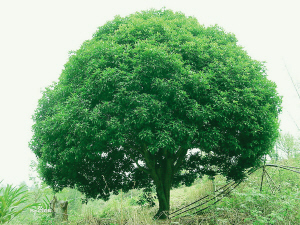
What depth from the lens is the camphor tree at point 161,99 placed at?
6.44 meters

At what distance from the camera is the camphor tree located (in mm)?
6438

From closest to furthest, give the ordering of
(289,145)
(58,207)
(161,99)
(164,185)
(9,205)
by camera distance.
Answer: (9,205), (161,99), (58,207), (164,185), (289,145)

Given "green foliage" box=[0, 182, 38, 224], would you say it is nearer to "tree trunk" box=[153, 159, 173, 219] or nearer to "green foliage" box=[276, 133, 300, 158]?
"tree trunk" box=[153, 159, 173, 219]

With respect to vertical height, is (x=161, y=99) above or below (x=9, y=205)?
above

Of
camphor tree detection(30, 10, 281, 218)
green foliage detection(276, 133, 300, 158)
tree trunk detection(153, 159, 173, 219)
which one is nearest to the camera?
camphor tree detection(30, 10, 281, 218)

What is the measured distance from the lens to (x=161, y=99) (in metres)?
6.87

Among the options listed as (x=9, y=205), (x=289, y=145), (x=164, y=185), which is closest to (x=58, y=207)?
(x=9, y=205)

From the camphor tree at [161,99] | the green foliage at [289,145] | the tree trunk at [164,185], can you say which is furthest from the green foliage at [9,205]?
the green foliage at [289,145]

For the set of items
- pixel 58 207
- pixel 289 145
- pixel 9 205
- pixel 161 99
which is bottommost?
pixel 58 207

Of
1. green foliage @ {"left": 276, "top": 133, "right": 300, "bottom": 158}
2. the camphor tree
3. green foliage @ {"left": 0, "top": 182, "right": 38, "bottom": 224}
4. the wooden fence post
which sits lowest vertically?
the wooden fence post

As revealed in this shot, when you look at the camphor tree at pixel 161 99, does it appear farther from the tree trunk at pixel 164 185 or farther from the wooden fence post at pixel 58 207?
the wooden fence post at pixel 58 207

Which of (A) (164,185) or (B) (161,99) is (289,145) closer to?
(A) (164,185)

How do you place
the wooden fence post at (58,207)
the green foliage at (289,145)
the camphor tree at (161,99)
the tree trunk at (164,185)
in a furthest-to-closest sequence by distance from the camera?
the green foliage at (289,145), the tree trunk at (164,185), the wooden fence post at (58,207), the camphor tree at (161,99)

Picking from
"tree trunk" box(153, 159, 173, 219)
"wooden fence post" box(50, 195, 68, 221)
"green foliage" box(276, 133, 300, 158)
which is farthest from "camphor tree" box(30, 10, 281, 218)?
"green foliage" box(276, 133, 300, 158)
